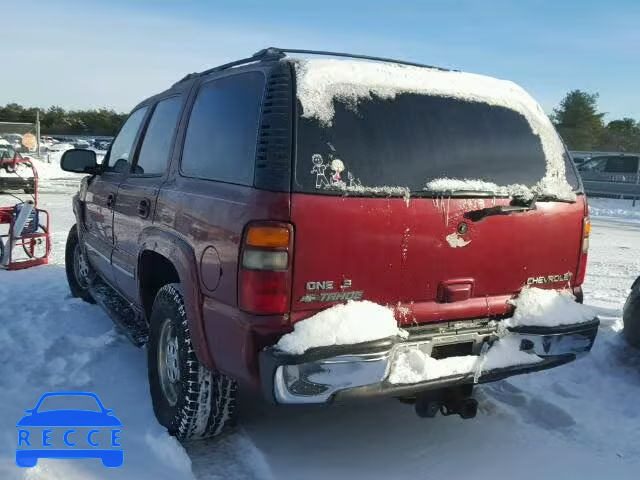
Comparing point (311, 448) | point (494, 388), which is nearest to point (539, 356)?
point (494, 388)

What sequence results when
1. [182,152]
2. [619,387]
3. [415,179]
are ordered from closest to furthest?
[415,179] → [182,152] → [619,387]

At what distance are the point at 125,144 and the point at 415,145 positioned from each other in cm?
269

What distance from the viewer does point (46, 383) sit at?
12.4 feet

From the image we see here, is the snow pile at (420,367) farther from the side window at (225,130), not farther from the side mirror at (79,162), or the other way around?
the side mirror at (79,162)

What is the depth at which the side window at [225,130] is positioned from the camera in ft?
9.13

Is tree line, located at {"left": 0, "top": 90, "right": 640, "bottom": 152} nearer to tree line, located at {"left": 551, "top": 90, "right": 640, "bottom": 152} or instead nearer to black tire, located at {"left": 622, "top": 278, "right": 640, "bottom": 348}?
tree line, located at {"left": 551, "top": 90, "right": 640, "bottom": 152}

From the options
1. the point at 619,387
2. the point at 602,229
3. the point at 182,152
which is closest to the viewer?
the point at 182,152

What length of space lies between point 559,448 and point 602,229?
1139 cm

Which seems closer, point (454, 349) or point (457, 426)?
point (454, 349)

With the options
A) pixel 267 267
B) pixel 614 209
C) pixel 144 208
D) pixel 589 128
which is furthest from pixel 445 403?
pixel 589 128

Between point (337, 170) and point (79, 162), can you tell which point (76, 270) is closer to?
point (79, 162)

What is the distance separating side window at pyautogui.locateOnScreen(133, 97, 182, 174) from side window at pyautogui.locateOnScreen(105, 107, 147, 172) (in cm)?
27

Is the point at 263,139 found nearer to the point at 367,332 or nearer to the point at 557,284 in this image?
the point at 367,332

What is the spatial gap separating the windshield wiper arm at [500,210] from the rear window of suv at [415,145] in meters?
0.14
